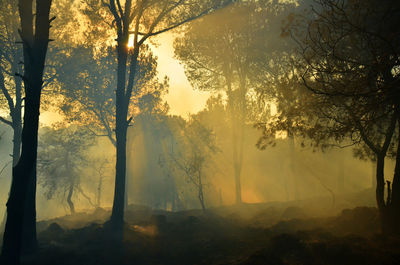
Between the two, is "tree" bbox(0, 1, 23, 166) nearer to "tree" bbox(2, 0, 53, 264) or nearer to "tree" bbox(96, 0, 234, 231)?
"tree" bbox(96, 0, 234, 231)

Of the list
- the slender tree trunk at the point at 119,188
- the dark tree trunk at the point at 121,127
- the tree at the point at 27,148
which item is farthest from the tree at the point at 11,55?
the tree at the point at 27,148

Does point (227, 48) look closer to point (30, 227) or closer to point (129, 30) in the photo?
point (129, 30)

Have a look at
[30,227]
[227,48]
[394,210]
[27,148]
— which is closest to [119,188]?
[30,227]

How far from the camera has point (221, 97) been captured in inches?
1041

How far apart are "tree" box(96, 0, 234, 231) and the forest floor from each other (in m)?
2.01

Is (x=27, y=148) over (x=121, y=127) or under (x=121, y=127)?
under

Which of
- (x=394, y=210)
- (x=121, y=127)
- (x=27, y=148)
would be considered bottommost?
(x=394, y=210)

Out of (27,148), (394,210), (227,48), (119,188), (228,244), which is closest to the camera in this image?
(27,148)

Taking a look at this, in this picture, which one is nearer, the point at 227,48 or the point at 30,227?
the point at 30,227

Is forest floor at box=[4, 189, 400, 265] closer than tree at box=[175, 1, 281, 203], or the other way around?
forest floor at box=[4, 189, 400, 265]

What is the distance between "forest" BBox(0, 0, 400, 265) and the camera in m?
7.19

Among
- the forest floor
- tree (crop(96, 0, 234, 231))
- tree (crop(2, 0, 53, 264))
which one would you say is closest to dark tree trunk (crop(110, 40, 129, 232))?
tree (crop(96, 0, 234, 231))

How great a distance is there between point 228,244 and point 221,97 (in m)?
17.9

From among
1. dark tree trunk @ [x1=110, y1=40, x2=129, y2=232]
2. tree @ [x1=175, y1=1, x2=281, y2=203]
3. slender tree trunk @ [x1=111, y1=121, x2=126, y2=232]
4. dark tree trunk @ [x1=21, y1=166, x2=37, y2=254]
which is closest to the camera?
dark tree trunk @ [x1=21, y1=166, x2=37, y2=254]
